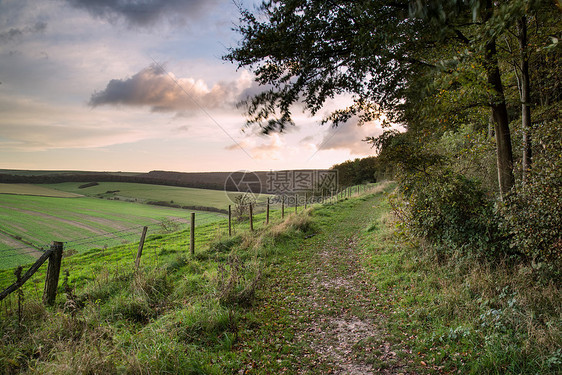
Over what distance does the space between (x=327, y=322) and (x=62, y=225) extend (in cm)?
2733

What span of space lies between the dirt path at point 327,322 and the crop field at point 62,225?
1327 centimetres

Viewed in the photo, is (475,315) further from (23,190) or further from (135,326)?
(23,190)

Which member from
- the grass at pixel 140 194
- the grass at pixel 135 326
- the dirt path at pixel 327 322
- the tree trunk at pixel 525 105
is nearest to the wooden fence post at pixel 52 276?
the grass at pixel 135 326

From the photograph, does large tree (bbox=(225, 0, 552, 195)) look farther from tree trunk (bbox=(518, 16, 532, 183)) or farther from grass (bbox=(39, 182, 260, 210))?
grass (bbox=(39, 182, 260, 210))

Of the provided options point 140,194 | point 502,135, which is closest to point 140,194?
point 140,194

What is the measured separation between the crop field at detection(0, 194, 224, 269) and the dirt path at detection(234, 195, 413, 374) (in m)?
13.3

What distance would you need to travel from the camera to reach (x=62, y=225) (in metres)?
23.1

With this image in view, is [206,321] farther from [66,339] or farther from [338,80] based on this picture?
[338,80]

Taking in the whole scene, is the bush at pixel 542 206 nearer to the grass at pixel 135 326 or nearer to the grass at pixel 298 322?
the grass at pixel 298 322

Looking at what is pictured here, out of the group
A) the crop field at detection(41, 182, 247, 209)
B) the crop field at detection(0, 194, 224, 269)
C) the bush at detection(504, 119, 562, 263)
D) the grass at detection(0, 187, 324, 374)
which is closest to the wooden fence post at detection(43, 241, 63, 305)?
the grass at detection(0, 187, 324, 374)

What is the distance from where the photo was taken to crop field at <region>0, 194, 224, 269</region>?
56.0 feet

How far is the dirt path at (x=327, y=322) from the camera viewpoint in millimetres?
4277

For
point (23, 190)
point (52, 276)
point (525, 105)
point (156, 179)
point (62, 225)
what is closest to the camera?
point (52, 276)

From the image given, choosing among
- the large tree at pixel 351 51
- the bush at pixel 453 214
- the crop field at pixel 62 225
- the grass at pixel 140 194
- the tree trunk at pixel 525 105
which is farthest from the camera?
the grass at pixel 140 194
